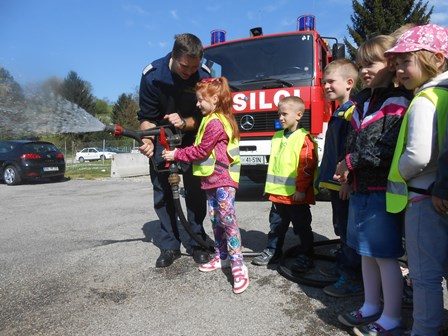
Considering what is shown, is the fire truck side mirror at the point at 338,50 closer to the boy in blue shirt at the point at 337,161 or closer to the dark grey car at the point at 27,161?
the boy in blue shirt at the point at 337,161

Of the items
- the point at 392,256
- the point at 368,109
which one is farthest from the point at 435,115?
the point at 392,256

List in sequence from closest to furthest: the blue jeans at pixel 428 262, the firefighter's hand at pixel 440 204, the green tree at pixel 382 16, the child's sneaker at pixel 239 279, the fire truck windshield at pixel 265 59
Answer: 1. the firefighter's hand at pixel 440 204
2. the blue jeans at pixel 428 262
3. the child's sneaker at pixel 239 279
4. the fire truck windshield at pixel 265 59
5. the green tree at pixel 382 16

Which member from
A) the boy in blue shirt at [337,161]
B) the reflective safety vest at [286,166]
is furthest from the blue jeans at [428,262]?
the reflective safety vest at [286,166]

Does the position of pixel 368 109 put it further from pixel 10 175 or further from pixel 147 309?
pixel 10 175

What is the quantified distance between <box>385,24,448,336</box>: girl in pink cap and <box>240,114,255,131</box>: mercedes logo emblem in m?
4.58

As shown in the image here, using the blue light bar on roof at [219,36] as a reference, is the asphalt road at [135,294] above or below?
below

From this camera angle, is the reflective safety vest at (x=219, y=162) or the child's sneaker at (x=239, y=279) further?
the reflective safety vest at (x=219, y=162)

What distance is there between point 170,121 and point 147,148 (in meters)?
0.33

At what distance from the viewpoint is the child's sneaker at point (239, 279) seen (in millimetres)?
2834

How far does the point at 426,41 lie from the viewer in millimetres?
1924

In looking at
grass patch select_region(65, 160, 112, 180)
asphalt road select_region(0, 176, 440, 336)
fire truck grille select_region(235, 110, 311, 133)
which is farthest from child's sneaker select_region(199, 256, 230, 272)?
grass patch select_region(65, 160, 112, 180)

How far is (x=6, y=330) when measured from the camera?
2.35 m

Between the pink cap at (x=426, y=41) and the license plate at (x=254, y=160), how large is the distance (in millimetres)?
4592

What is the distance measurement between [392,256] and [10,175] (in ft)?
44.4
